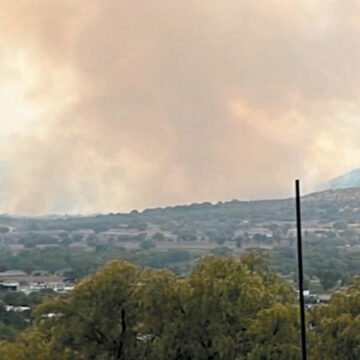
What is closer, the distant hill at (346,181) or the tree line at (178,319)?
the tree line at (178,319)

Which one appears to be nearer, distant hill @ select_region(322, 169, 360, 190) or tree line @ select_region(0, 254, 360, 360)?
tree line @ select_region(0, 254, 360, 360)

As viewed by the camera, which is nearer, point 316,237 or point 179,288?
point 179,288

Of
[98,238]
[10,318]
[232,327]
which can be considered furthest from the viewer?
[98,238]

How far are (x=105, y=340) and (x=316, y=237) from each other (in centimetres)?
1241

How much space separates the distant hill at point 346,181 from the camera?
34.0 metres

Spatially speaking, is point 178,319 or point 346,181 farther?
point 346,181

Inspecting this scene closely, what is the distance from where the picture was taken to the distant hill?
33953 millimetres

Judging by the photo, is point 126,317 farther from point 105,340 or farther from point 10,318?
point 10,318

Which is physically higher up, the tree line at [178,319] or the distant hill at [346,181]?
the distant hill at [346,181]

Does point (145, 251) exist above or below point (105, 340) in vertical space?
above

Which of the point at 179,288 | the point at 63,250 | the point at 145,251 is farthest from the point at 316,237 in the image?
the point at 179,288

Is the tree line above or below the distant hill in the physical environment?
below

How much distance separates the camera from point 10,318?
847 inches

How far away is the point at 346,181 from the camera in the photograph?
35031 millimetres
